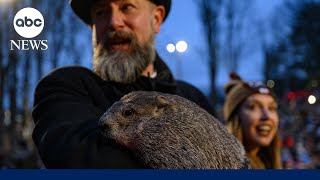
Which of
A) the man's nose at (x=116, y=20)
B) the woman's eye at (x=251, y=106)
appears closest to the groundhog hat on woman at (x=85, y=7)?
the man's nose at (x=116, y=20)

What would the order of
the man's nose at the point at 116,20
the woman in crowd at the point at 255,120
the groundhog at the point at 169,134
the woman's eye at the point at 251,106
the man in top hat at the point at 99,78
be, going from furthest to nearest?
the woman's eye at the point at 251,106 < the woman in crowd at the point at 255,120 < the man's nose at the point at 116,20 < the man in top hat at the point at 99,78 < the groundhog at the point at 169,134

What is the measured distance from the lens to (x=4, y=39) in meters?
1.26

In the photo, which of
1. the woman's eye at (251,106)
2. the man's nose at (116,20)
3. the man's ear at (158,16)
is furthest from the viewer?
the woman's eye at (251,106)

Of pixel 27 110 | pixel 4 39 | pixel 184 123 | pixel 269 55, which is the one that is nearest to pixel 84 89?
pixel 4 39

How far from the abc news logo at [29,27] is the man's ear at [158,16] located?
1.08ft

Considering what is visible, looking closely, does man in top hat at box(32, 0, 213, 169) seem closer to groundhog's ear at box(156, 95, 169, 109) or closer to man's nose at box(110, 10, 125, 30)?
man's nose at box(110, 10, 125, 30)

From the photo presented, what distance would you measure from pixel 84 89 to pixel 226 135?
420 mm

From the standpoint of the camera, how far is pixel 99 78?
1401 millimetres

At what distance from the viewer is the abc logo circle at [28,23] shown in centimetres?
118

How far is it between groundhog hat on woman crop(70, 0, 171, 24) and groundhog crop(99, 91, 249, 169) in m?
0.38

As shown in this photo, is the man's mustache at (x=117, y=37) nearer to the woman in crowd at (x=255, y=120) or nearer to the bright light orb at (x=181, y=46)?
the bright light orb at (x=181, y=46)

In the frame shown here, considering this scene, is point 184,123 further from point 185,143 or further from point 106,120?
point 106,120

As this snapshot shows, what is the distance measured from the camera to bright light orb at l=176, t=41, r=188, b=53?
4.01ft

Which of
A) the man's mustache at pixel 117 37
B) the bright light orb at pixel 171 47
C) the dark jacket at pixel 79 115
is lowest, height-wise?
the dark jacket at pixel 79 115
